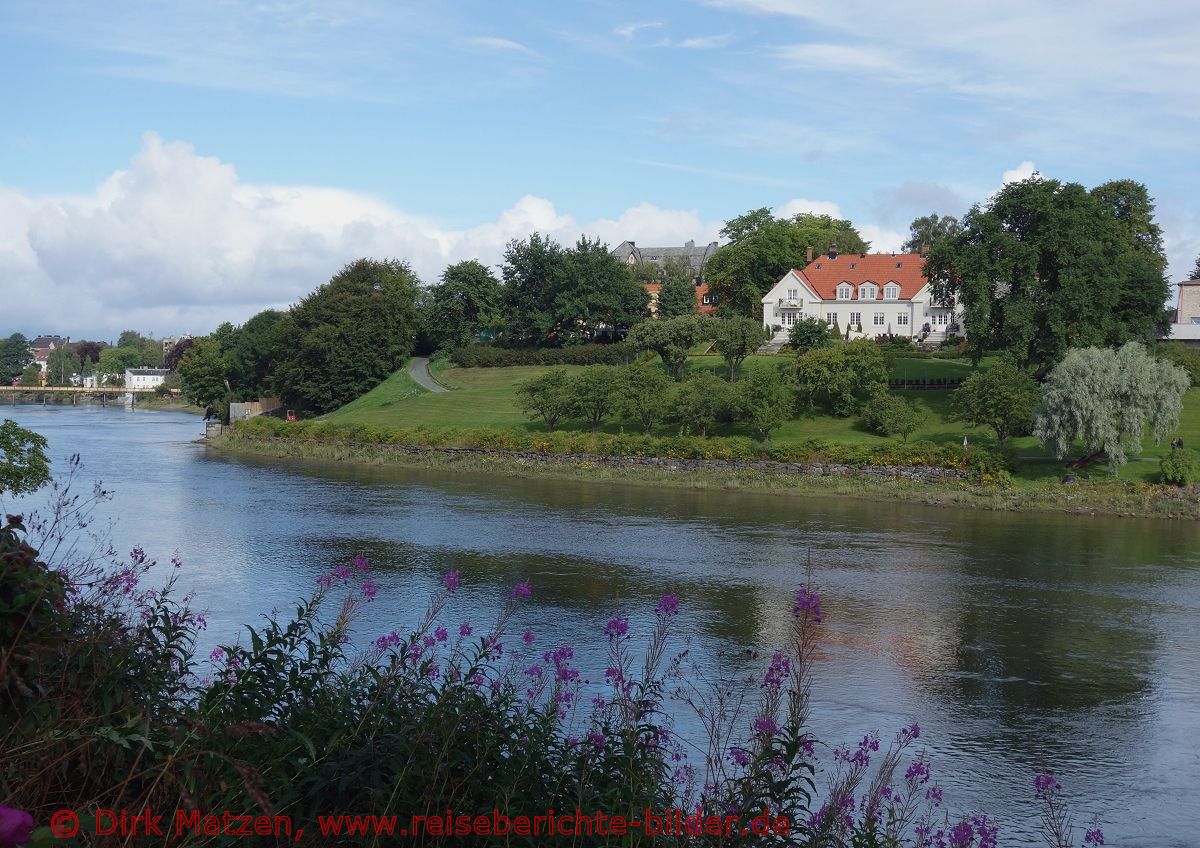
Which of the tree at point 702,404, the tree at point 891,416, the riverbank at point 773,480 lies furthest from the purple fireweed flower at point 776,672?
the tree at point 891,416

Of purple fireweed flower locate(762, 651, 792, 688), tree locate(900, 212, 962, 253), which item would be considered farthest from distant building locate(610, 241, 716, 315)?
purple fireweed flower locate(762, 651, 792, 688)

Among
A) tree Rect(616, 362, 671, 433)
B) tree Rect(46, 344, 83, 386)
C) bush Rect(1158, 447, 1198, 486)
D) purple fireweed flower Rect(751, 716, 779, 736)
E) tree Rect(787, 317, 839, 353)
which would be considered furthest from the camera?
tree Rect(46, 344, 83, 386)

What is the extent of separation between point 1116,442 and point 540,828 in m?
39.1

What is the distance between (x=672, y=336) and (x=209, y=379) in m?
38.2

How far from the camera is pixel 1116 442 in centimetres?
3975

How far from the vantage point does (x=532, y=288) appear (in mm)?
86125

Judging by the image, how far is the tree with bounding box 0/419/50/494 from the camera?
2006cm

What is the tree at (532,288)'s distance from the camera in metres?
83.3

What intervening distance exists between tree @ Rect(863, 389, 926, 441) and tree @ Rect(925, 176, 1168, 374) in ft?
17.5

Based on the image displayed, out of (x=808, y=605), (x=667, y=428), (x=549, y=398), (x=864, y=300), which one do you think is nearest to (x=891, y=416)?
(x=667, y=428)

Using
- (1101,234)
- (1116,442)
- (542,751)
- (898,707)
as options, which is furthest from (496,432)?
(542,751)

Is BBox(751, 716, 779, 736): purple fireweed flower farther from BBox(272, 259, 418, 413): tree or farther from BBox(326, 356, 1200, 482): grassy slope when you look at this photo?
BBox(272, 259, 418, 413): tree

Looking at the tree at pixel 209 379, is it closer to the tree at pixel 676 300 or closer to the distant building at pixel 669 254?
the tree at pixel 676 300

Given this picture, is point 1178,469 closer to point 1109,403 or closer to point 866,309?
point 1109,403
